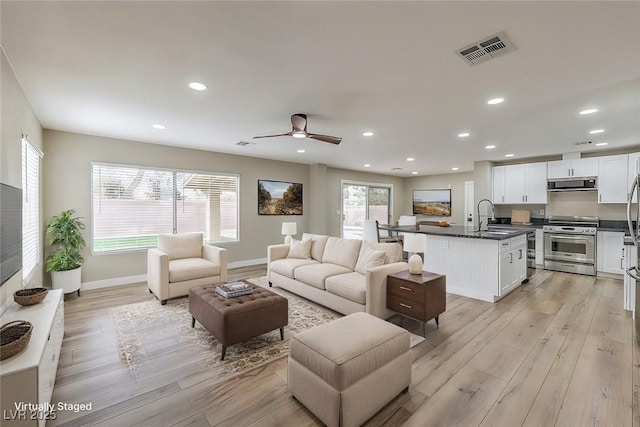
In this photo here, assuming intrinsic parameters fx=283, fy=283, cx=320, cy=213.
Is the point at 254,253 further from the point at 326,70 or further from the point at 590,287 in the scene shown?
the point at 590,287

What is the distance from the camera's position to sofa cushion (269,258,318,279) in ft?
13.8

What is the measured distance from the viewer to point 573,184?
233 inches

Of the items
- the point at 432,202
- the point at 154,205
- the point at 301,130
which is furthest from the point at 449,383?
the point at 432,202

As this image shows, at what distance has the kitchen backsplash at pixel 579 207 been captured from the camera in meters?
5.80

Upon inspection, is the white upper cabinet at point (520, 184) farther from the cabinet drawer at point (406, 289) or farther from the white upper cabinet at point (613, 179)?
the cabinet drawer at point (406, 289)

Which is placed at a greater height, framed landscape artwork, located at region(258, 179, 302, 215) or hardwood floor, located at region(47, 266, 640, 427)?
framed landscape artwork, located at region(258, 179, 302, 215)

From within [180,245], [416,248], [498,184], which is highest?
[498,184]

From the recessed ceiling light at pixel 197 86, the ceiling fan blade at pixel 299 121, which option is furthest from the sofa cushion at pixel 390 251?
the recessed ceiling light at pixel 197 86

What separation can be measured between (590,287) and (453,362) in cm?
409

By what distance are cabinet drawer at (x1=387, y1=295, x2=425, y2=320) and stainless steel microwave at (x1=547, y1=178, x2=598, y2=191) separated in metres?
5.40

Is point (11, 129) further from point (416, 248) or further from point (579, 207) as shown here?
point (579, 207)

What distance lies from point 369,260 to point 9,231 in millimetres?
3293

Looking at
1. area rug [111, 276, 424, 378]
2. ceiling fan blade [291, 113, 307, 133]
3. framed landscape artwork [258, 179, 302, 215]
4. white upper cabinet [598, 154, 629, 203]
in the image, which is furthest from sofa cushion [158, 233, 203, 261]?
white upper cabinet [598, 154, 629, 203]

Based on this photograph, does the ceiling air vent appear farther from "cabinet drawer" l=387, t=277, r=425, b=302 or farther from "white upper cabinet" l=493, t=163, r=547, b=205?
"white upper cabinet" l=493, t=163, r=547, b=205
